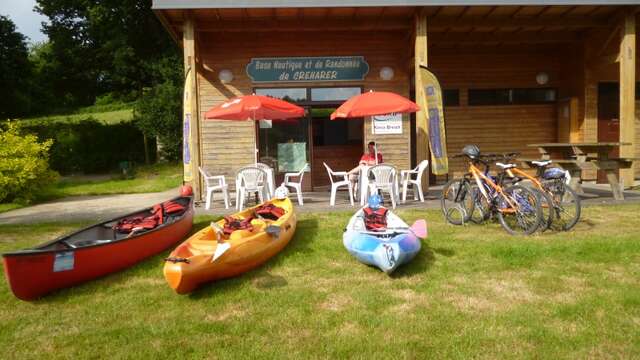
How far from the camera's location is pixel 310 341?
11.6 feet

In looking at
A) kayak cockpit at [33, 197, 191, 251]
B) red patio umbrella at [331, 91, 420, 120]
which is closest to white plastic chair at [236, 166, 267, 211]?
kayak cockpit at [33, 197, 191, 251]

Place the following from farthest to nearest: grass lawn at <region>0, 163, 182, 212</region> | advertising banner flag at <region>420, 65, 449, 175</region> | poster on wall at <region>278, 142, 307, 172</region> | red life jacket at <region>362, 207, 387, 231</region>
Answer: grass lawn at <region>0, 163, 182, 212</region>, poster on wall at <region>278, 142, 307, 172</region>, advertising banner flag at <region>420, 65, 449, 175</region>, red life jacket at <region>362, 207, 387, 231</region>

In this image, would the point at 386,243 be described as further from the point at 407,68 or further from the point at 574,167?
the point at 407,68

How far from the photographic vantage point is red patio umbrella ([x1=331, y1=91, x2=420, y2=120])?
25.9 feet

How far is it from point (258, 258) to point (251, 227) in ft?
1.62

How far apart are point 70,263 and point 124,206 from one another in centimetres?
548

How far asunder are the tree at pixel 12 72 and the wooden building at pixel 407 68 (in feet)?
67.3

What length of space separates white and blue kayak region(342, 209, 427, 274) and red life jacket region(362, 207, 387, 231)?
61 mm

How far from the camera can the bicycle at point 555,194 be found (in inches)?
234

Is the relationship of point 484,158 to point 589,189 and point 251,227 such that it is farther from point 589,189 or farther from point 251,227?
point 589,189

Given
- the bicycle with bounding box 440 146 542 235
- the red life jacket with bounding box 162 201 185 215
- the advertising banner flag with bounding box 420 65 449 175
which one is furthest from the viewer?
the advertising banner flag with bounding box 420 65 449 175

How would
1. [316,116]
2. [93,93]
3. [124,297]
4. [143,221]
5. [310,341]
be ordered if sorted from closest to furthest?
[310,341] → [124,297] → [143,221] → [316,116] → [93,93]

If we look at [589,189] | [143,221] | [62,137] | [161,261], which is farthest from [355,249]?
[62,137]

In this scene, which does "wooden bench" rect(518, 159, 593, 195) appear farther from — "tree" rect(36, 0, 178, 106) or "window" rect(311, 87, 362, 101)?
"tree" rect(36, 0, 178, 106)
